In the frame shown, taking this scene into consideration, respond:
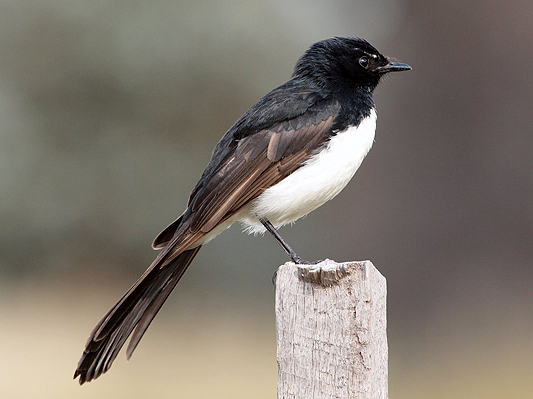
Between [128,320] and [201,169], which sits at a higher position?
[201,169]

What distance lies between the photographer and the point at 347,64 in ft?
16.3

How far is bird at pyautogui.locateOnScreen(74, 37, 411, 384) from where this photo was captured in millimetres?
4199

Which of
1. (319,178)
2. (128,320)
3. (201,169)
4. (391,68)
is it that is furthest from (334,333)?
(201,169)

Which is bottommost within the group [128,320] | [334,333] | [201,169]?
[334,333]

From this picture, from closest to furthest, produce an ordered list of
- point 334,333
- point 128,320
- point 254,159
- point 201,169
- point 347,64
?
point 334,333
point 128,320
point 254,159
point 347,64
point 201,169

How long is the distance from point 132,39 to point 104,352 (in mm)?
7447

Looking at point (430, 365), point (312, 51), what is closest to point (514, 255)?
point (430, 365)

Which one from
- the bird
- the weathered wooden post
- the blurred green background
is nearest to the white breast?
the bird

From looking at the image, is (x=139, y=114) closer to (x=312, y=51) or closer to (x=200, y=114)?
(x=200, y=114)

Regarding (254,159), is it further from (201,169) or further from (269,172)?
(201,169)

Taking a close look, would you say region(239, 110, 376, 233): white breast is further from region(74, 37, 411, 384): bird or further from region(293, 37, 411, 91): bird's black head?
region(293, 37, 411, 91): bird's black head

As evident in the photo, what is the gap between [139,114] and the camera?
35.7ft

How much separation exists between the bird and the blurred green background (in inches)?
163

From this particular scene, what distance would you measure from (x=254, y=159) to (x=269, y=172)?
0.40 ft
